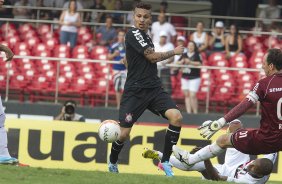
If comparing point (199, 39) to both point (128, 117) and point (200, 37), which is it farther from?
point (128, 117)

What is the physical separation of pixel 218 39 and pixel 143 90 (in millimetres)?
9785

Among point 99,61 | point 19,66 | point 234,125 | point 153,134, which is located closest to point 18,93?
point 19,66

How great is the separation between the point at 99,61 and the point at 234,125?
634cm

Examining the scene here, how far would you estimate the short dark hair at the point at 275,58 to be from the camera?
37.2 feet

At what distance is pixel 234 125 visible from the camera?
46.5 ft

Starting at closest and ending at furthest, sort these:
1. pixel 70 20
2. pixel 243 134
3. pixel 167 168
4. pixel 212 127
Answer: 1. pixel 212 127
2. pixel 243 134
3. pixel 167 168
4. pixel 70 20

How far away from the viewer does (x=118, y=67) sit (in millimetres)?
20266

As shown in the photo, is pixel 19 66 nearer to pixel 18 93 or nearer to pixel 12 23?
pixel 18 93

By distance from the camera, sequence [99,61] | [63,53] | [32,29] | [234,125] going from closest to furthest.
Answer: [234,125] < [99,61] < [63,53] < [32,29]

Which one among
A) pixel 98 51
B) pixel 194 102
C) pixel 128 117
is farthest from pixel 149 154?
pixel 98 51

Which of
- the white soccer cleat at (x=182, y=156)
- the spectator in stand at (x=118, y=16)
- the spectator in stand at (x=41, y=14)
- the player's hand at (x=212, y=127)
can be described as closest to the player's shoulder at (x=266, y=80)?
the player's hand at (x=212, y=127)

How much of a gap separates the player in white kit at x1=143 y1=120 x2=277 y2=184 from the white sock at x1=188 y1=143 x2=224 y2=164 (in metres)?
0.25

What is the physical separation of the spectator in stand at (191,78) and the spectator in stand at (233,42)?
165 centimetres

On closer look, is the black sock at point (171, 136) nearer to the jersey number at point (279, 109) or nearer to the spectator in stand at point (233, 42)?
the jersey number at point (279, 109)
